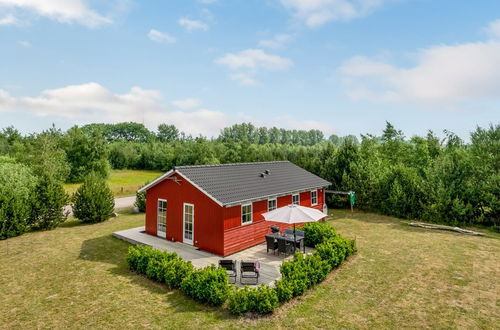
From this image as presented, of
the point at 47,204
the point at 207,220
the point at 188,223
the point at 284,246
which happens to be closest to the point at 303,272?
the point at 284,246

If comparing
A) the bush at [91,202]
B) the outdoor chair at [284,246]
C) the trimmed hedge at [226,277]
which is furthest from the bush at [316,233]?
the bush at [91,202]

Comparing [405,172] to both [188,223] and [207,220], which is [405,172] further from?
[188,223]

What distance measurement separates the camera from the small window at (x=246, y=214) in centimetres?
1344

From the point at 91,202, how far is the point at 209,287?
14.0m

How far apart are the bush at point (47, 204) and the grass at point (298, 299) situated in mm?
2416

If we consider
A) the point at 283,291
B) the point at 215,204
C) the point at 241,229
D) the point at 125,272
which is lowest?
the point at 125,272

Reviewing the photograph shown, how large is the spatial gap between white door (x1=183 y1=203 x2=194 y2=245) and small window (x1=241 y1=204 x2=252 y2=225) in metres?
2.42

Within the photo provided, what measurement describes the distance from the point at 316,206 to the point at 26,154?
33.5 meters

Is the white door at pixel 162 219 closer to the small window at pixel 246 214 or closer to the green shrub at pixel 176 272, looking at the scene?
the small window at pixel 246 214

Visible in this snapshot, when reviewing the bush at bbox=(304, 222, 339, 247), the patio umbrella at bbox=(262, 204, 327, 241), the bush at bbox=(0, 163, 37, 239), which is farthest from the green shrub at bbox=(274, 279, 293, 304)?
the bush at bbox=(0, 163, 37, 239)

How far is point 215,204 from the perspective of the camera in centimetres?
1262

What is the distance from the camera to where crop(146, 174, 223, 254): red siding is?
1261 centimetres

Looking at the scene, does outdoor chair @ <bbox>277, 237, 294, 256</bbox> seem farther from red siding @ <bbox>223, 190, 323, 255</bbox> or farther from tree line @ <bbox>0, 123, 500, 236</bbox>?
tree line @ <bbox>0, 123, 500, 236</bbox>

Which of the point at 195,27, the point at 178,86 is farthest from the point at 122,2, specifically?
the point at 178,86
